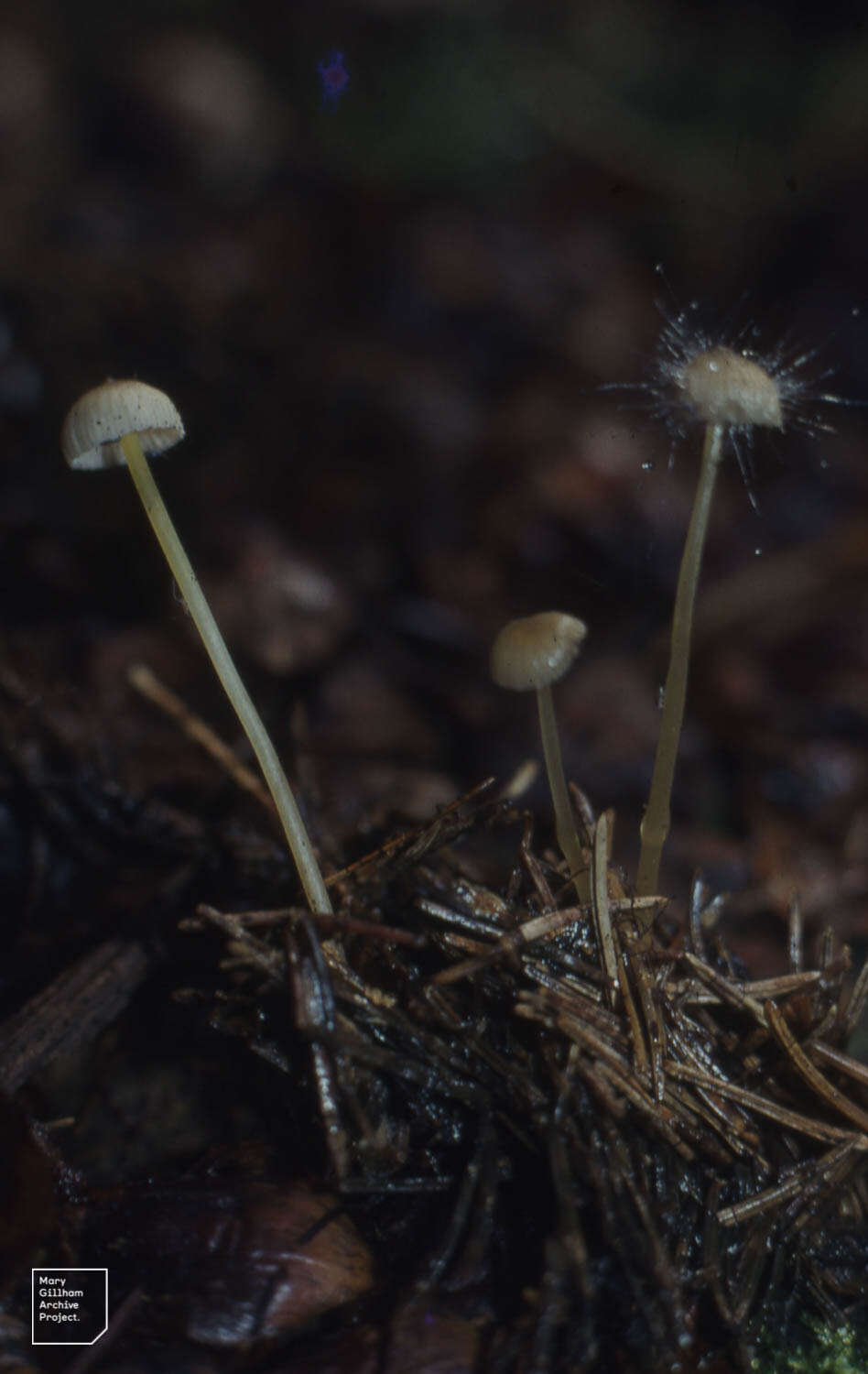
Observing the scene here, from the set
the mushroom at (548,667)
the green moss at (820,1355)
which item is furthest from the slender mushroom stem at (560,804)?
the green moss at (820,1355)

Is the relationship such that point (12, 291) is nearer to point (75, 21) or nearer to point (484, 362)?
point (75, 21)

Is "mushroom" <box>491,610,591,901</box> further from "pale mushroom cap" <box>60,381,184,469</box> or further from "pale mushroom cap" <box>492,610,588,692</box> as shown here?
"pale mushroom cap" <box>60,381,184,469</box>

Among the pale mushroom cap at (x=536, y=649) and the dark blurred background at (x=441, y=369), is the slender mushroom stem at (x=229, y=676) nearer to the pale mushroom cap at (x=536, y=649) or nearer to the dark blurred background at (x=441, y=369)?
the pale mushroom cap at (x=536, y=649)

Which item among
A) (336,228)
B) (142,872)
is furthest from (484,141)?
(142,872)

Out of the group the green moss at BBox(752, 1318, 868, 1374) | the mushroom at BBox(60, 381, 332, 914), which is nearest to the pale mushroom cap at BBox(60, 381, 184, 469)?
the mushroom at BBox(60, 381, 332, 914)

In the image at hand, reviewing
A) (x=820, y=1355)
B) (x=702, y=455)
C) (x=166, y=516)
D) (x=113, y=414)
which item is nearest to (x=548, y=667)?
(x=702, y=455)

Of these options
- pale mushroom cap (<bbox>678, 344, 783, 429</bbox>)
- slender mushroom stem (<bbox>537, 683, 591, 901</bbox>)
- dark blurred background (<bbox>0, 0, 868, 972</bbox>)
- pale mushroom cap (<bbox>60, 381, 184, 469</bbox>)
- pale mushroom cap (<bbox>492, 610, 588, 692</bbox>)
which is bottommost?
slender mushroom stem (<bbox>537, 683, 591, 901</bbox>)

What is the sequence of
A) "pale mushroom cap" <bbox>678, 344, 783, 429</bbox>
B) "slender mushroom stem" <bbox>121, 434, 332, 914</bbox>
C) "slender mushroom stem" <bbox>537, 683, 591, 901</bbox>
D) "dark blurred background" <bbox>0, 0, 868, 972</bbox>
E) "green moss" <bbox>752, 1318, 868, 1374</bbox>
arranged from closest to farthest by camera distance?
1. "green moss" <bbox>752, 1318, 868, 1374</bbox>
2. "pale mushroom cap" <bbox>678, 344, 783, 429</bbox>
3. "slender mushroom stem" <bbox>121, 434, 332, 914</bbox>
4. "slender mushroom stem" <bbox>537, 683, 591, 901</bbox>
5. "dark blurred background" <bbox>0, 0, 868, 972</bbox>

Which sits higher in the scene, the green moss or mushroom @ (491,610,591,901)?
mushroom @ (491,610,591,901)
